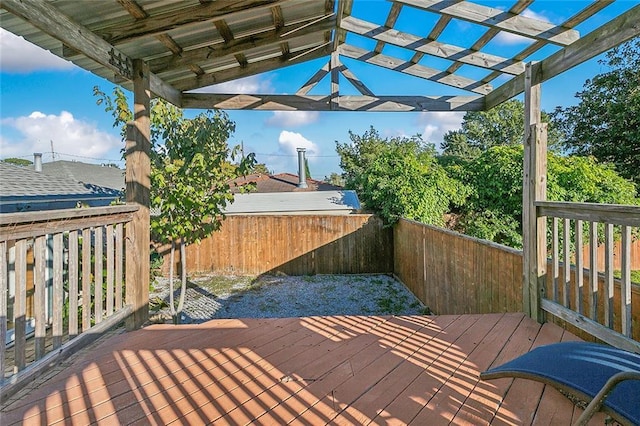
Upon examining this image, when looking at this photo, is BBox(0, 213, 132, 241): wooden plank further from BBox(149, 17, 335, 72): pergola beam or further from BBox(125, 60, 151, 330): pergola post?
BBox(149, 17, 335, 72): pergola beam

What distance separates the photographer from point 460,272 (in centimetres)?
437

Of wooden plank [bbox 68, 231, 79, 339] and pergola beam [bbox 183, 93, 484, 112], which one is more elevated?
pergola beam [bbox 183, 93, 484, 112]

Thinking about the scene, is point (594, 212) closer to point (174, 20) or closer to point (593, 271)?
point (593, 271)

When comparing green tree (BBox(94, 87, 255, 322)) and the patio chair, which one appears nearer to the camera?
the patio chair

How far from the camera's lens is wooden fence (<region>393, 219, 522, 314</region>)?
3375 millimetres

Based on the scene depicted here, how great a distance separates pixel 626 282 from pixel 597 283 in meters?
0.31

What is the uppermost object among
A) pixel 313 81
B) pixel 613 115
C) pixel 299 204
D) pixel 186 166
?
pixel 613 115

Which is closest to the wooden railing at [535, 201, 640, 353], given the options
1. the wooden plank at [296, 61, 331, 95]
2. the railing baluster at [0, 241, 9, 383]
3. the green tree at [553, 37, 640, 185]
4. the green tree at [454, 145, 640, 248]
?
the wooden plank at [296, 61, 331, 95]

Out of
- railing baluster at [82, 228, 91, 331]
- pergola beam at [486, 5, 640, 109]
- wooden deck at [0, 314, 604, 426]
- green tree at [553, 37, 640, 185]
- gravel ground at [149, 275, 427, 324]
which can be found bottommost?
gravel ground at [149, 275, 427, 324]

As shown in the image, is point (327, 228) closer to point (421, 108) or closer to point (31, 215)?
point (421, 108)

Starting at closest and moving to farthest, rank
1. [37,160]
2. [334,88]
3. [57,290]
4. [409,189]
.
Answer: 1. [57,290]
2. [334,88]
3. [409,189]
4. [37,160]

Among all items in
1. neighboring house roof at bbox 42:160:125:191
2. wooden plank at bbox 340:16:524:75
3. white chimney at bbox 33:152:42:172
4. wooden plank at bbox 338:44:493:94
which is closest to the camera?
wooden plank at bbox 340:16:524:75

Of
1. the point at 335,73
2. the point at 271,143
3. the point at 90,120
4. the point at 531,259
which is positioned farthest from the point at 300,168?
the point at 271,143

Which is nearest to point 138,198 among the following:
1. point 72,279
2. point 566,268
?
point 72,279
